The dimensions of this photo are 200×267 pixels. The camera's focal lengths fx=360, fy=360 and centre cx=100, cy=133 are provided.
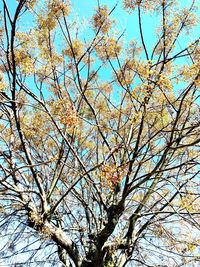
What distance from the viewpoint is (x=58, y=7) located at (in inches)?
225

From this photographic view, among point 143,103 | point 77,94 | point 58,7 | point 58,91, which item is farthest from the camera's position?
point 77,94

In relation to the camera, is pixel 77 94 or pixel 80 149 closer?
pixel 77 94

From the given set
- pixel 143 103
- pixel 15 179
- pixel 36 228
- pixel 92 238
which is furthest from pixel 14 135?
pixel 143 103

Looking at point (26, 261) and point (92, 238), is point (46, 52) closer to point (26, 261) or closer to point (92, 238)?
point (92, 238)

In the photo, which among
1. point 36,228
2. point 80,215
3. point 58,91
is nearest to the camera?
point 36,228

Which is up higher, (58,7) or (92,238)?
(58,7)

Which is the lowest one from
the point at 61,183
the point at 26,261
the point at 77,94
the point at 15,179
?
the point at 26,261

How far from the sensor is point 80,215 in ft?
26.4

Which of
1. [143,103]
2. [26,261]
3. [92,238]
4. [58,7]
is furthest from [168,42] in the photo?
[26,261]

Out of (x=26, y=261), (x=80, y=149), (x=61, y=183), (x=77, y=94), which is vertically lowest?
(x=26, y=261)

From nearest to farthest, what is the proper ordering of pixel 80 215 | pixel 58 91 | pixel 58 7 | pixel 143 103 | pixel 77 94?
1. pixel 143 103
2. pixel 58 7
3. pixel 58 91
4. pixel 77 94
5. pixel 80 215

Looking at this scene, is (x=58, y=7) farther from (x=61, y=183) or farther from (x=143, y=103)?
(x=61, y=183)

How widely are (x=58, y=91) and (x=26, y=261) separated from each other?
3.66 metres

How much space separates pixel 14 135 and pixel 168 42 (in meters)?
3.48
